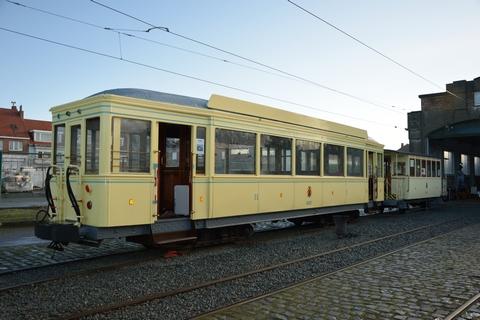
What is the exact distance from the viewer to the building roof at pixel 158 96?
8.35m

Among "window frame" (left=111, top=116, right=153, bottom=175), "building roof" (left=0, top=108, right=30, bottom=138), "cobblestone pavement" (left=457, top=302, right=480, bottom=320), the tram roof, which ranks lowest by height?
"cobblestone pavement" (left=457, top=302, right=480, bottom=320)

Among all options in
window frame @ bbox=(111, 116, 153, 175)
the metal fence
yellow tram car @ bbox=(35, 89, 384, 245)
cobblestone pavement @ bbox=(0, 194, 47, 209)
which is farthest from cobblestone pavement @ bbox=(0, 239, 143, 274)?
the metal fence

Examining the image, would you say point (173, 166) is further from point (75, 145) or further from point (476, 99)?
point (476, 99)

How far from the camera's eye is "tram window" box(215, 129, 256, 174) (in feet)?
31.1

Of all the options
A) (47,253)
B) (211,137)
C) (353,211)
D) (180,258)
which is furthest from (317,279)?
(353,211)

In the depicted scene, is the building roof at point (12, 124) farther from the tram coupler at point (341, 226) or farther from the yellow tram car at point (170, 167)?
the tram coupler at point (341, 226)

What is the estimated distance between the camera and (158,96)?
28.6 ft

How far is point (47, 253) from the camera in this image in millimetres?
9398

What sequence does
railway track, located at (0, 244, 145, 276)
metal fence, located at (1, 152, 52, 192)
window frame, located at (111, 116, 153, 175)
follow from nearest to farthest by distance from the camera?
railway track, located at (0, 244, 145, 276) → window frame, located at (111, 116, 153, 175) → metal fence, located at (1, 152, 52, 192)

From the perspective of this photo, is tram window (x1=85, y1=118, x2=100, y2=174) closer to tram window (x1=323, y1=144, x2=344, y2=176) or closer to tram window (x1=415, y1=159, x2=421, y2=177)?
tram window (x1=323, y1=144, x2=344, y2=176)

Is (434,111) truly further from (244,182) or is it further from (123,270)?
(123,270)

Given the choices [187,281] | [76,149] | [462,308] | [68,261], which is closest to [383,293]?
[462,308]

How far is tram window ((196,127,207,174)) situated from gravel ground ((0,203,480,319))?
5.95 ft

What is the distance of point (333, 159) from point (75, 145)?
794 centimetres
